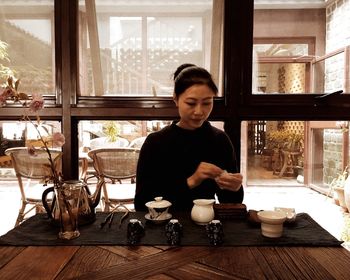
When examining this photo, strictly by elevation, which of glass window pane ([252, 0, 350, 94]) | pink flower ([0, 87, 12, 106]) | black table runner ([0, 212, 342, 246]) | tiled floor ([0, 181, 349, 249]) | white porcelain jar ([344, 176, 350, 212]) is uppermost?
glass window pane ([252, 0, 350, 94])

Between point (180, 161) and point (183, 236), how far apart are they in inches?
30.3

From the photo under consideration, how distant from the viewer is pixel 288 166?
2715mm

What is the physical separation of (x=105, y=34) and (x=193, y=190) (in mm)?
1348

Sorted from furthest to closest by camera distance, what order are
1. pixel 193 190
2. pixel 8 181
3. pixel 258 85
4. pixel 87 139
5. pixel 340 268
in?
pixel 8 181, pixel 87 139, pixel 258 85, pixel 193 190, pixel 340 268

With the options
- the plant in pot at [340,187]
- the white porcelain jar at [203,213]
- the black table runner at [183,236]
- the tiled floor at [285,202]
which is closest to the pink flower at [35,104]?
the black table runner at [183,236]

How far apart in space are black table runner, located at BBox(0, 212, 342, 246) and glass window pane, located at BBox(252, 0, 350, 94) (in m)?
1.28

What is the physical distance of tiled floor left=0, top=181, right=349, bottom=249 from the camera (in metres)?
2.67

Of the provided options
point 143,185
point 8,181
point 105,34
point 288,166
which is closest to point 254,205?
point 288,166

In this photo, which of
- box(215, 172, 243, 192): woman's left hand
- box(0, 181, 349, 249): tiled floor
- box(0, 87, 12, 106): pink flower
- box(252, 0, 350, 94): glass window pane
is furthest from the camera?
box(0, 181, 349, 249): tiled floor

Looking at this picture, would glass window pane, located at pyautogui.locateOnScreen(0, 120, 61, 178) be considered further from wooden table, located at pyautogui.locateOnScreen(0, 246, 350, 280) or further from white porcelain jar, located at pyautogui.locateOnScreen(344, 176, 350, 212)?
white porcelain jar, located at pyautogui.locateOnScreen(344, 176, 350, 212)

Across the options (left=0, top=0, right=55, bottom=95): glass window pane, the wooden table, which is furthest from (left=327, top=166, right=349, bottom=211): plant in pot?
(left=0, top=0, right=55, bottom=95): glass window pane

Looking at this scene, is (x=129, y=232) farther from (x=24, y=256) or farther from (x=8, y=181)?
(x=8, y=181)

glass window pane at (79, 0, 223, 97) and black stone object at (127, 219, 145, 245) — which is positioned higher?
glass window pane at (79, 0, 223, 97)

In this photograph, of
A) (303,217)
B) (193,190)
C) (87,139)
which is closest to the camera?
(303,217)
